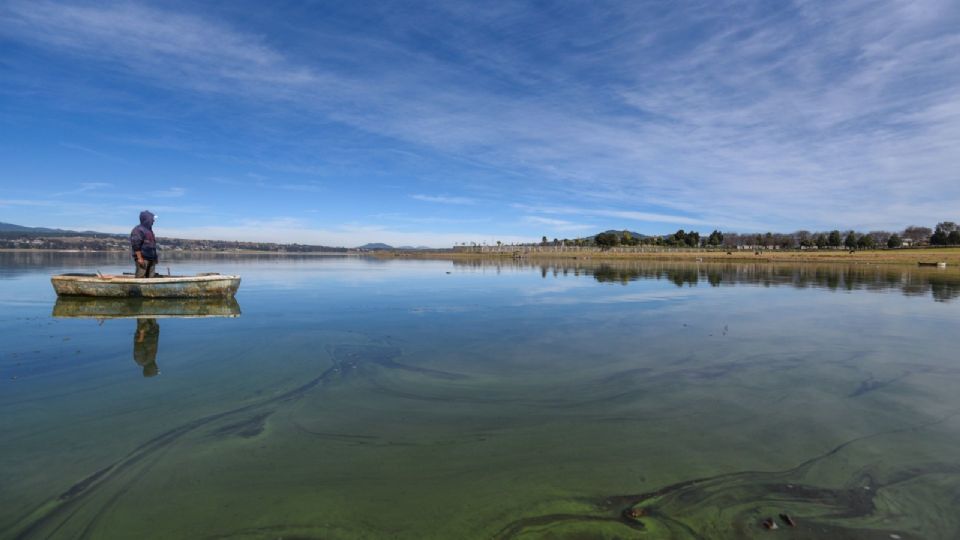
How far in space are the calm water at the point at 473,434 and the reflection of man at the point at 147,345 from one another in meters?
0.09

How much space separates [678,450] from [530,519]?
2297 mm

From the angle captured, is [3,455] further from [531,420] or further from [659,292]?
[659,292]

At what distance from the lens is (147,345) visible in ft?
34.2

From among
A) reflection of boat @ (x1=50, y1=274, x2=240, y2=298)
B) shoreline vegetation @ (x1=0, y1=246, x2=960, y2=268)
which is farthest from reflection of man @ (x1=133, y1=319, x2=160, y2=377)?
shoreline vegetation @ (x1=0, y1=246, x2=960, y2=268)

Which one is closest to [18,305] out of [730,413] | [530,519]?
[530,519]

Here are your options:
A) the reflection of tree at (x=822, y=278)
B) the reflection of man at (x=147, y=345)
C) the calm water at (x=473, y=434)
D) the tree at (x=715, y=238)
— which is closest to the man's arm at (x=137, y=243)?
the reflection of man at (x=147, y=345)

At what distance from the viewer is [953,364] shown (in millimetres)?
9422

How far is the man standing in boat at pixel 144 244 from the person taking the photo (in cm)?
1759

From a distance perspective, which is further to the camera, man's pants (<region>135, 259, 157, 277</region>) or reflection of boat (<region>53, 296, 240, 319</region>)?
man's pants (<region>135, 259, 157, 277</region>)

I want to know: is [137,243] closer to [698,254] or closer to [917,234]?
[698,254]

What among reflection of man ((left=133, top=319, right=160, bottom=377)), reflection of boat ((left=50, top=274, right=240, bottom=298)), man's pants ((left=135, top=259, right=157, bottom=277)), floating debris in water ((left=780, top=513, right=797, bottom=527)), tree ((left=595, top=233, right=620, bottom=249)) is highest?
tree ((left=595, top=233, right=620, bottom=249))

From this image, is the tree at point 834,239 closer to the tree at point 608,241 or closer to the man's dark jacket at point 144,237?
the tree at point 608,241

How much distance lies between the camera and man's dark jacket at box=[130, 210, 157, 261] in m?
17.6

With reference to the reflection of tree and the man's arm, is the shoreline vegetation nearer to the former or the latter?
the reflection of tree
